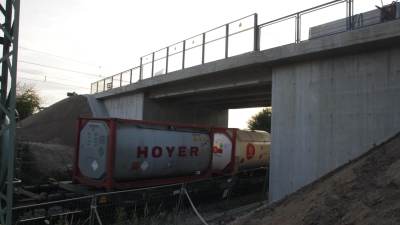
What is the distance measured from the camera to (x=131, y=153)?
31.7 feet

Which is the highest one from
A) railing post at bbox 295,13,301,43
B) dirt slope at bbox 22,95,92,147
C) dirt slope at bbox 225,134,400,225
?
railing post at bbox 295,13,301,43

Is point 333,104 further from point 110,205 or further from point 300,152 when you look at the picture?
point 110,205

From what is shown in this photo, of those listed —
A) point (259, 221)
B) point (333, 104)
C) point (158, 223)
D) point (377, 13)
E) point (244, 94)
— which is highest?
point (377, 13)

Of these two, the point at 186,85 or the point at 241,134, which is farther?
the point at 186,85

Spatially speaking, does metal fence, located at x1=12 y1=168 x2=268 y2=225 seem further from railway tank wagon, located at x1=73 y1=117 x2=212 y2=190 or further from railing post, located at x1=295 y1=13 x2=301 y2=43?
railing post, located at x1=295 y1=13 x2=301 y2=43

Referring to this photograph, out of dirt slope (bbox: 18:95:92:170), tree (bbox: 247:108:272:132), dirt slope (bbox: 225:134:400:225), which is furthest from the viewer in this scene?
tree (bbox: 247:108:272:132)

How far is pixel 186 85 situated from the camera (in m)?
18.4

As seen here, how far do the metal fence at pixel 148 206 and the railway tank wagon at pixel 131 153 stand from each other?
2.45ft

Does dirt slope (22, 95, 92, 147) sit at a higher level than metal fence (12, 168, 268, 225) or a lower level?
higher

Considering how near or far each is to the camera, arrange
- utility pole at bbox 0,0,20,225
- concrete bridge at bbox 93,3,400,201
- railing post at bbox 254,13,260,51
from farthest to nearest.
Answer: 1. railing post at bbox 254,13,260,51
2. concrete bridge at bbox 93,3,400,201
3. utility pole at bbox 0,0,20,225

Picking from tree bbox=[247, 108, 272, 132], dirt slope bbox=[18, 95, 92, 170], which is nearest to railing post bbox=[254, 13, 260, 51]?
dirt slope bbox=[18, 95, 92, 170]

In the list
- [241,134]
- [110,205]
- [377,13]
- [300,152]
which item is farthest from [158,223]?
[377,13]

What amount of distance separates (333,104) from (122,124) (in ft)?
22.9

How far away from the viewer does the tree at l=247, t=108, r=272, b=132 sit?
3859 centimetres
